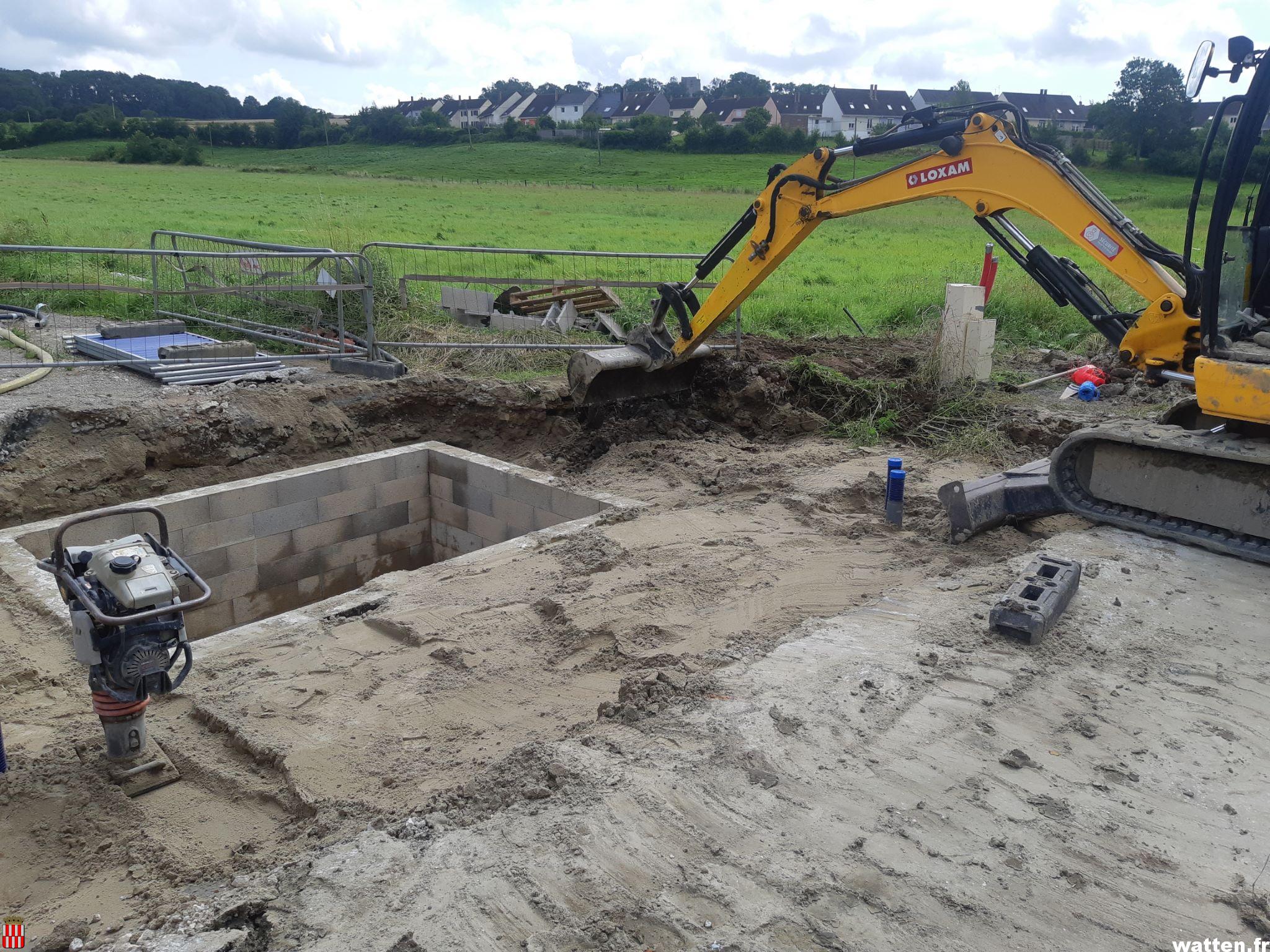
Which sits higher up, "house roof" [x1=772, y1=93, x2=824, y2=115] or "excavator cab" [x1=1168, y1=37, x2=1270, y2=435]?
"house roof" [x1=772, y1=93, x2=824, y2=115]

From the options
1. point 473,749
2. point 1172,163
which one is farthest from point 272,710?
point 1172,163

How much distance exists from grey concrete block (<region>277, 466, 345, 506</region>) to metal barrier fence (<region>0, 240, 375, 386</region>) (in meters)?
2.24

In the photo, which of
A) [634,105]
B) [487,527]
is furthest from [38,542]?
[634,105]

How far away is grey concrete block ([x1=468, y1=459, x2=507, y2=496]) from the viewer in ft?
28.6

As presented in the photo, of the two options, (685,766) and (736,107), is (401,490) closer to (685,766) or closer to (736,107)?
(685,766)

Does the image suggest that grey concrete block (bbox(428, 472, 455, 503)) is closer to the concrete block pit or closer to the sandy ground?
the concrete block pit

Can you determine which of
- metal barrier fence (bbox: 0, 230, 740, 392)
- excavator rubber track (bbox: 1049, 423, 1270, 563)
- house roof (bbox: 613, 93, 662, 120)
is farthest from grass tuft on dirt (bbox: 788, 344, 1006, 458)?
house roof (bbox: 613, 93, 662, 120)

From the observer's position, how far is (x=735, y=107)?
9131cm

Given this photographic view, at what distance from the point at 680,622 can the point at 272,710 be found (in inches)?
88.9

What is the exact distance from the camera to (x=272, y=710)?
4.83m

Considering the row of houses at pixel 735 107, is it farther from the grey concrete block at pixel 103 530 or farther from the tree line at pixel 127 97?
the grey concrete block at pixel 103 530

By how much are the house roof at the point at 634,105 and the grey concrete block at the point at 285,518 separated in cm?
10296

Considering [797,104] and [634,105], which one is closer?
[797,104]

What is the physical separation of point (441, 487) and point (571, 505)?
6.02 feet
